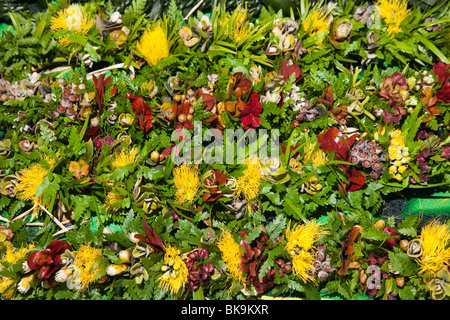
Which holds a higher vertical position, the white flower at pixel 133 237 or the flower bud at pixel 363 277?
the white flower at pixel 133 237

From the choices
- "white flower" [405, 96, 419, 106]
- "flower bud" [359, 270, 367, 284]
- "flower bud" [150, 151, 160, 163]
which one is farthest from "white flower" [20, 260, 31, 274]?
"white flower" [405, 96, 419, 106]

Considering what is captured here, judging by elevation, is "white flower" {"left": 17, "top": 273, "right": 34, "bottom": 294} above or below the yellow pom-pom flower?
below

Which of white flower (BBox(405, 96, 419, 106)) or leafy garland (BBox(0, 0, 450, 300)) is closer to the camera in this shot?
leafy garland (BBox(0, 0, 450, 300))

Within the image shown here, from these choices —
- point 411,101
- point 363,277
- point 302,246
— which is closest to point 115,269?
point 302,246

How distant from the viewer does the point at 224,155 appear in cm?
142

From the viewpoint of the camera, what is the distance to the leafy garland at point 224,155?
53.1 inches

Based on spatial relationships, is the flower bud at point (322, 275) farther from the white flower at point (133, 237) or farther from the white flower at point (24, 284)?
the white flower at point (24, 284)

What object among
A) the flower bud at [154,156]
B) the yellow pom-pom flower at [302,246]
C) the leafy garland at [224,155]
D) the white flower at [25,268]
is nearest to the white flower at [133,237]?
the leafy garland at [224,155]

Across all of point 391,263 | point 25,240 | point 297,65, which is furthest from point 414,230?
point 25,240

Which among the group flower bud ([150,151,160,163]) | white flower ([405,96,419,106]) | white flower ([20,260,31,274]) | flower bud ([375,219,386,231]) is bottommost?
white flower ([20,260,31,274])

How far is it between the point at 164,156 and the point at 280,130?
0.49 m

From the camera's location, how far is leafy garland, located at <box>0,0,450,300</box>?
1348mm

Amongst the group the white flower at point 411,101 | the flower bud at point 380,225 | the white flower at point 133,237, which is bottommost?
the white flower at point 133,237

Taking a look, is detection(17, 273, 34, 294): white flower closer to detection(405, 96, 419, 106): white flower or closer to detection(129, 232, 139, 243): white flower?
detection(129, 232, 139, 243): white flower
